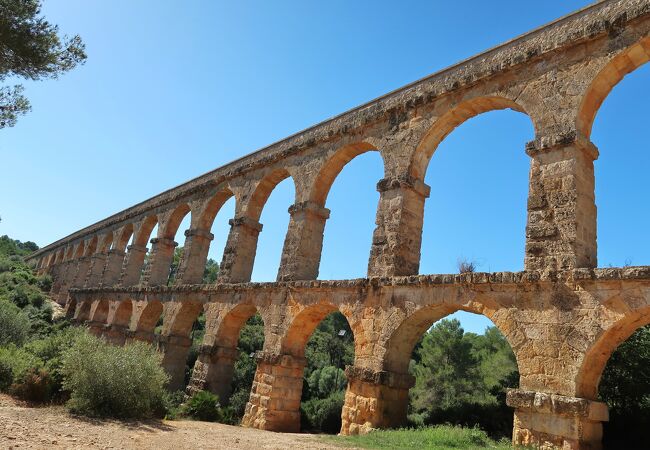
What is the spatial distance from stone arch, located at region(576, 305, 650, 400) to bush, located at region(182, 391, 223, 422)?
25.4 feet

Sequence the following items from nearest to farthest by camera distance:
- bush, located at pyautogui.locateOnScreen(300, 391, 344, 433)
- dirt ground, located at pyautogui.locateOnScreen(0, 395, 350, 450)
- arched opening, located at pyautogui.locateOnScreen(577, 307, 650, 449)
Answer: arched opening, located at pyautogui.locateOnScreen(577, 307, 650, 449)
dirt ground, located at pyautogui.locateOnScreen(0, 395, 350, 450)
bush, located at pyautogui.locateOnScreen(300, 391, 344, 433)

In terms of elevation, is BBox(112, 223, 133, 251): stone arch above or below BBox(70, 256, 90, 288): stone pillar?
above

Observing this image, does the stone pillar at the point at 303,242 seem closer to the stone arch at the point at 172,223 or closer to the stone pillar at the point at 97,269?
the stone arch at the point at 172,223

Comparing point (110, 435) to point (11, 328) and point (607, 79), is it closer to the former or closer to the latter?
point (607, 79)

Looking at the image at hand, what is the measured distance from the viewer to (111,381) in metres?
8.73

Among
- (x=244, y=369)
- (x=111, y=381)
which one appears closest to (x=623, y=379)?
(x=111, y=381)

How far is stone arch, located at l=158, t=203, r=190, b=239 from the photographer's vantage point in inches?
707

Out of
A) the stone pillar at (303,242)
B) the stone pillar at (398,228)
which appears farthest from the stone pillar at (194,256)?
the stone pillar at (398,228)

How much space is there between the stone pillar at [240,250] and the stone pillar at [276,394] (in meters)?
3.47

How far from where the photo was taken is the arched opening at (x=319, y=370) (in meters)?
10.3

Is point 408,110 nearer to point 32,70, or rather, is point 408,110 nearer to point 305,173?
point 305,173

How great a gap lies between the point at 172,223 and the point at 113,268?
6.06m

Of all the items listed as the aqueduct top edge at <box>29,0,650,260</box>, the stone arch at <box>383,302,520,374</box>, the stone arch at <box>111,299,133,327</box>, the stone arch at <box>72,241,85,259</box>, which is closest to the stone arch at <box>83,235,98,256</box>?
the stone arch at <box>72,241,85,259</box>

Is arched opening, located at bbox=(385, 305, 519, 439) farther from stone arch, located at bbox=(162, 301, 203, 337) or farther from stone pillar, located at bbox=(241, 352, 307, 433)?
stone arch, located at bbox=(162, 301, 203, 337)
